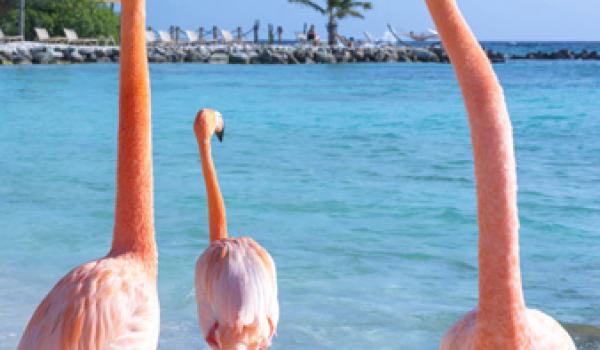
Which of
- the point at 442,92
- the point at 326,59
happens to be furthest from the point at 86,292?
the point at 326,59

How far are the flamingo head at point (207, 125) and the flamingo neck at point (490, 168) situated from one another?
3.32 m

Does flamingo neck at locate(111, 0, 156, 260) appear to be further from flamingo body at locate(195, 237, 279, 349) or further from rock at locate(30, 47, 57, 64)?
rock at locate(30, 47, 57, 64)

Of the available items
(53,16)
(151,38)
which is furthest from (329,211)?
(151,38)

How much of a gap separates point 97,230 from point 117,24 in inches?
2171

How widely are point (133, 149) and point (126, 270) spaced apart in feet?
1.54

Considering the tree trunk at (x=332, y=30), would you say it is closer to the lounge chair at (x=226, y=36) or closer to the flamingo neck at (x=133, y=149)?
the lounge chair at (x=226, y=36)

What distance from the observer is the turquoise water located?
6.63 metres

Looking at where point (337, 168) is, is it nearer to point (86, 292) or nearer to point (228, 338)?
point (228, 338)

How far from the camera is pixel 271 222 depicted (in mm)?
9766

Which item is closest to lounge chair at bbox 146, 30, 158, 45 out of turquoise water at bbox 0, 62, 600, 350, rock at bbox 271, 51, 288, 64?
rock at bbox 271, 51, 288, 64

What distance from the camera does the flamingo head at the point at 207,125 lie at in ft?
17.5

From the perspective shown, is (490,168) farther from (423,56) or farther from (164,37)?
(423,56)

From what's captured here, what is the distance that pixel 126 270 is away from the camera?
328 cm

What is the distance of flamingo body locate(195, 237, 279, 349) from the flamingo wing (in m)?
0.86
